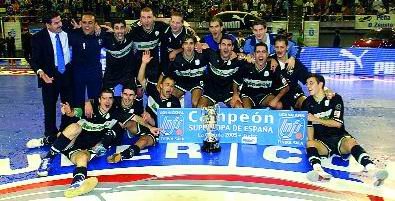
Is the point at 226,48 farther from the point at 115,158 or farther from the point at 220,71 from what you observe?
the point at 115,158

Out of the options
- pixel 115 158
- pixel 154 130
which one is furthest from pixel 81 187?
pixel 154 130

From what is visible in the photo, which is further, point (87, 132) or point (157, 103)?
point (157, 103)

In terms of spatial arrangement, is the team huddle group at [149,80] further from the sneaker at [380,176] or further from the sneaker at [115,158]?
the sneaker at [380,176]

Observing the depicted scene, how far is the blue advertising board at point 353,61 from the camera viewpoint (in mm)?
13258

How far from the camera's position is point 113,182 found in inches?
246

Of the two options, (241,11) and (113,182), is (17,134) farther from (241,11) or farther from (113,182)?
(241,11)

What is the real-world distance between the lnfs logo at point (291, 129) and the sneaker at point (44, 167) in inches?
127

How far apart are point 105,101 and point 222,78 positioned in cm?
214

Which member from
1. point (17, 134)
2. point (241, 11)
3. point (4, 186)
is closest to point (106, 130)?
point (4, 186)

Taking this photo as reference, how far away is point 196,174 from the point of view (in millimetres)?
6527

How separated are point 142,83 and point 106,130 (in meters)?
1.46

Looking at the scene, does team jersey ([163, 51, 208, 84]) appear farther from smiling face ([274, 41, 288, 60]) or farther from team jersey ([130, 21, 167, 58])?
smiling face ([274, 41, 288, 60])

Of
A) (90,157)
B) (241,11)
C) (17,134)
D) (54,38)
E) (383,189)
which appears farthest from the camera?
(241,11)

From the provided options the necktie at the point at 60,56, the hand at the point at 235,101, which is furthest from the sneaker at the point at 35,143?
the hand at the point at 235,101
